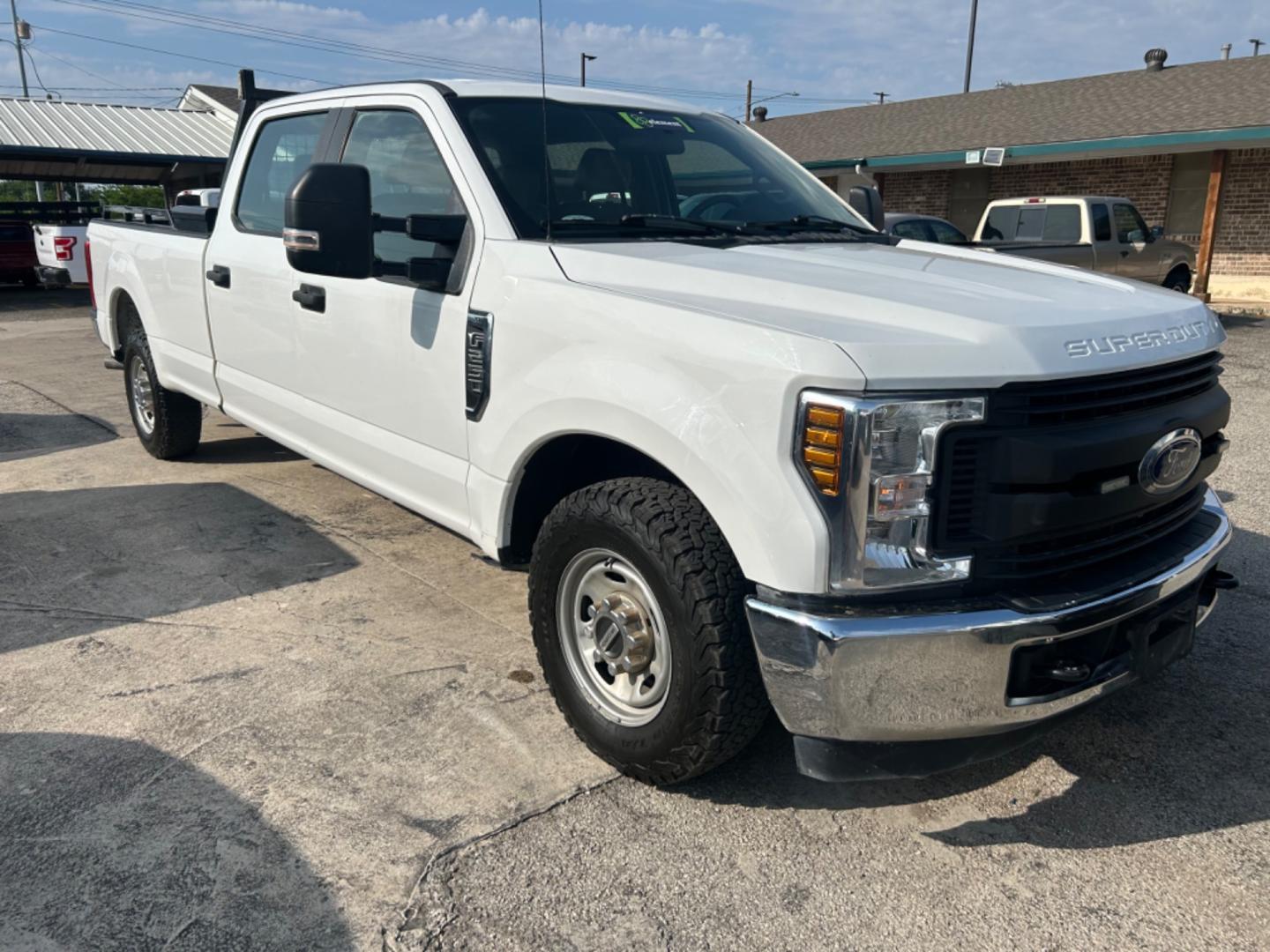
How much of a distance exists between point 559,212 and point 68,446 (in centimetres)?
516

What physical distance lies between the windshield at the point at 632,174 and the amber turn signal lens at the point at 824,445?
1.33m

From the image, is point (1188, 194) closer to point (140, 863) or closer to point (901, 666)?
point (901, 666)

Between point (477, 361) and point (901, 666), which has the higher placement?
point (477, 361)

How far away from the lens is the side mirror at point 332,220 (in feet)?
10.3

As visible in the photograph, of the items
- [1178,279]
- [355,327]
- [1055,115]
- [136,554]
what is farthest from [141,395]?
[1055,115]

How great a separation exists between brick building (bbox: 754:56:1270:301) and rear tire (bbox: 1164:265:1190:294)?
1.92m

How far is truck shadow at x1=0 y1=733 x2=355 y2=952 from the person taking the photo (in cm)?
237

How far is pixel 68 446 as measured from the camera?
705 centimetres

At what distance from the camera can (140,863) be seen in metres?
2.61

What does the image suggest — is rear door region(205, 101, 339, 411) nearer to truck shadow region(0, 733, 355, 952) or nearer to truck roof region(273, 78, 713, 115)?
Answer: truck roof region(273, 78, 713, 115)

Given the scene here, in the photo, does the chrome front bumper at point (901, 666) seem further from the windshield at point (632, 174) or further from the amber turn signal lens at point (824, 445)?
the windshield at point (632, 174)

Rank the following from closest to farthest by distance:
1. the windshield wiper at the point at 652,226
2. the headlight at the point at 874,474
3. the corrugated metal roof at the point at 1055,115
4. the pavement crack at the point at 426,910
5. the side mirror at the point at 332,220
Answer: the headlight at the point at 874,474 < the pavement crack at the point at 426,910 < the side mirror at the point at 332,220 < the windshield wiper at the point at 652,226 < the corrugated metal roof at the point at 1055,115

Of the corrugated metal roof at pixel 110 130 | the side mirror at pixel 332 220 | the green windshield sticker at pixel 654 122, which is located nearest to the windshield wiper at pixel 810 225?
the green windshield sticker at pixel 654 122

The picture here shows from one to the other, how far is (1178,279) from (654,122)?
14.7m
